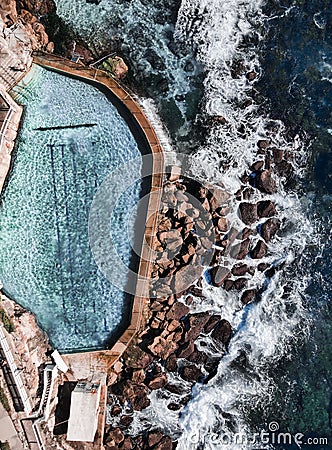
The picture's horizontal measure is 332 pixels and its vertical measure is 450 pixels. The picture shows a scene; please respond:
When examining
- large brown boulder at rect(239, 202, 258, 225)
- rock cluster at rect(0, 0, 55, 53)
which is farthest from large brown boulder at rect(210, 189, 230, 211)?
rock cluster at rect(0, 0, 55, 53)

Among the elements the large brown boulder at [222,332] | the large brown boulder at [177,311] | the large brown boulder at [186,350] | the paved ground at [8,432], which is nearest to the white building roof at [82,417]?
the paved ground at [8,432]

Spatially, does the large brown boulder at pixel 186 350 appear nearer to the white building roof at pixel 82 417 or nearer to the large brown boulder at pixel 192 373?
the large brown boulder at pixel 192 373

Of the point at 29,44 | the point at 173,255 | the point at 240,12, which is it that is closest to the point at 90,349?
the point at 173,255

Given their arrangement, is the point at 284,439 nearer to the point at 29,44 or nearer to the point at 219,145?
the point at 219,145

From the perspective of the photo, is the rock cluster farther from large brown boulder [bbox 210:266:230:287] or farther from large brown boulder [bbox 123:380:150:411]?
large brown boulder [bbox 123:380:150:411]

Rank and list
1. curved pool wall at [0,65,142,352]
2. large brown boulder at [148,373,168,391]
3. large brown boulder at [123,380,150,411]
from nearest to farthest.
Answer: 1. curved pool wall at [0,65,142,352]
2. large brown boulder at [123,380,150,411]
3. large brown boulder at [148,373,168,391]
